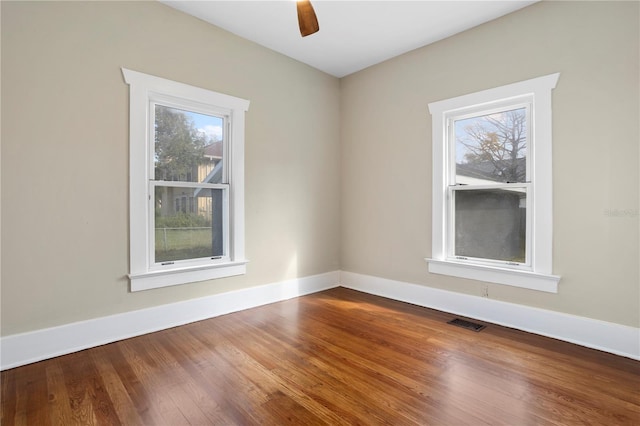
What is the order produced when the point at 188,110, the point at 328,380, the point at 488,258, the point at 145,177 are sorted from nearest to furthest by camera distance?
1. the point at 328,380
2. the point at 145,177
3. the point at 188,110
4. the point at 488,258

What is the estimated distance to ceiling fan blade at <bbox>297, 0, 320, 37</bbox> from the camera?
1.94 meters

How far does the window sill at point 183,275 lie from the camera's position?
281 centimetres

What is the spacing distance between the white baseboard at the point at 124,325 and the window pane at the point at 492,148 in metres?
2.45

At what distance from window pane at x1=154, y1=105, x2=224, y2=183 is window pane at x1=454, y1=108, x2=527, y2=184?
260 centimetres

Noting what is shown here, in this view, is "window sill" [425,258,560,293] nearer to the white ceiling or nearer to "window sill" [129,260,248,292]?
"window sill" [129,260,248,292]

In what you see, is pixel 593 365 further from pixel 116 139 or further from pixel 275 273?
pixel 116 139

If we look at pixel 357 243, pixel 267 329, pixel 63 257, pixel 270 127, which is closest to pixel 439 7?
pixel 270 127

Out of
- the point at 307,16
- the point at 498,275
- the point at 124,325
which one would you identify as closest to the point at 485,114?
the point at 498,275

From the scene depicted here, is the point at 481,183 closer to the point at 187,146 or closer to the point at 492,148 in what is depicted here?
the point at 492,148

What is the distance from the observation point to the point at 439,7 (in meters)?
2.93

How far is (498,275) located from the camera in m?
3.11

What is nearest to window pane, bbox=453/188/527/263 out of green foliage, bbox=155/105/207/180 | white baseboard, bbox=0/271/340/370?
white baseboard, bbox=0/271/340/370

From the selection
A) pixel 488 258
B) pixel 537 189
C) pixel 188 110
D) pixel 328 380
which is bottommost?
pixel 328 380

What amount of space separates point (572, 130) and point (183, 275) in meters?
3.67
